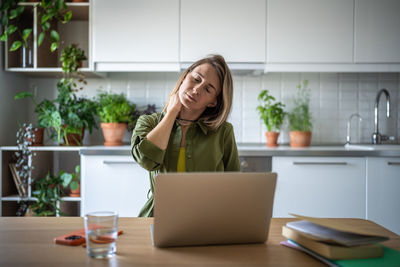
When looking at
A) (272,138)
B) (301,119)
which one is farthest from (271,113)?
(301,119)

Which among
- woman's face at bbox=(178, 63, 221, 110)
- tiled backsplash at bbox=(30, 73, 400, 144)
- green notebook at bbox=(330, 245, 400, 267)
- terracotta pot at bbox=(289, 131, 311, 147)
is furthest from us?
tiled backsplash at bbox=(30, 73, 400, 144)

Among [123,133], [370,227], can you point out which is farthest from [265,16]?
[370,227]

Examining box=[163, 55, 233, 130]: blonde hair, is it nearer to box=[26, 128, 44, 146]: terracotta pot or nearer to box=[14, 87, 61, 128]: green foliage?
box=[14, 87, 61, 128]: green foliage

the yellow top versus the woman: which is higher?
the woman

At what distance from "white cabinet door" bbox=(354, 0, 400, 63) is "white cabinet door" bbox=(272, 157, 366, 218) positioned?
0.86 m

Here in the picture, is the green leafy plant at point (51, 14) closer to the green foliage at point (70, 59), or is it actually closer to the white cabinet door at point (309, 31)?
the green foliage at point (70, 59)

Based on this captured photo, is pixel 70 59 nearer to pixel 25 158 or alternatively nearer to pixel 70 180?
pixel 25 158

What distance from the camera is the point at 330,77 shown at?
3.34 meters

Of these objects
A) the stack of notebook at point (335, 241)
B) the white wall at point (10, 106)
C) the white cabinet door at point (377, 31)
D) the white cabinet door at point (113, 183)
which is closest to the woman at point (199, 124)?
the stack of notebook at point (335, 241)

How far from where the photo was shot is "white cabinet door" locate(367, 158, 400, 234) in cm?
268

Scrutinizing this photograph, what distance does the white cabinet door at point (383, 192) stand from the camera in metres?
2.68

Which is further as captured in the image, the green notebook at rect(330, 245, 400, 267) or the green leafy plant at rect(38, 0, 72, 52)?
the green leafy plant at rect(38, 0, 72, 52)

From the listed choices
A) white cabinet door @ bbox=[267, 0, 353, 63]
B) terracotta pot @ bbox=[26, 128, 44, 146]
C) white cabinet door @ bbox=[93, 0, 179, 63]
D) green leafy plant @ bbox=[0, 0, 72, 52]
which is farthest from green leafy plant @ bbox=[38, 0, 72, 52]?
white cabinet door @ bbox=[267, 0, 353, 63]

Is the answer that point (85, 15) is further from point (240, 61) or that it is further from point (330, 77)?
point (330, 77)
